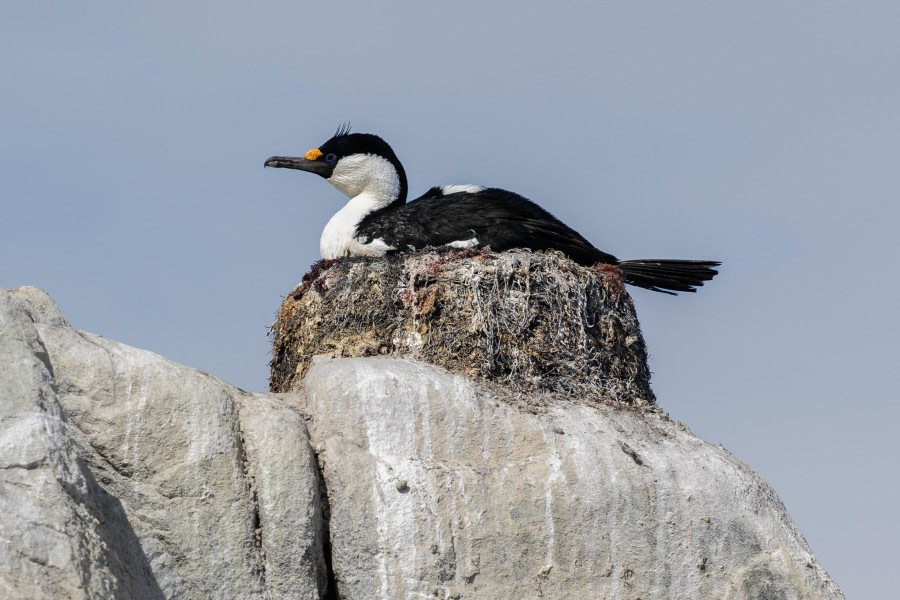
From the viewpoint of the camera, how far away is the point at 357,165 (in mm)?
10812

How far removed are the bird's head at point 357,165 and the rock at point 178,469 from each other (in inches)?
128

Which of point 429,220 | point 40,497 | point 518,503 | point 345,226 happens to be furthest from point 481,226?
point 40,497

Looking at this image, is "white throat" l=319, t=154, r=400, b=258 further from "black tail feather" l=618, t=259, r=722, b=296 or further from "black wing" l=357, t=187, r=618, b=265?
"black tail feather" l=618, t=259, r=722, b=296

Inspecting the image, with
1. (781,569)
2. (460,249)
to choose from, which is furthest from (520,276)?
(781,569)

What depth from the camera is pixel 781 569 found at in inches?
326

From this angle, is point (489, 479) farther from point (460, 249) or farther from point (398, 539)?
point (460, 249)

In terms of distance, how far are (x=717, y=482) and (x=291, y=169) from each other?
14.8 ft

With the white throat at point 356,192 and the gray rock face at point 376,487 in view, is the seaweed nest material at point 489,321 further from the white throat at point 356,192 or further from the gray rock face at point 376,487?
the white throat at point 356,192

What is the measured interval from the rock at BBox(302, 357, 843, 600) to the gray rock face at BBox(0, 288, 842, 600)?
0.01m

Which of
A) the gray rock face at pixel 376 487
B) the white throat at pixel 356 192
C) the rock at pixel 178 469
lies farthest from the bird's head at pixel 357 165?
the rock at pixel 178 469

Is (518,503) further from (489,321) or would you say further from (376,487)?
(489,321)

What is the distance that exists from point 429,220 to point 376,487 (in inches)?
104

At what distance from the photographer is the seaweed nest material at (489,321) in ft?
28.5

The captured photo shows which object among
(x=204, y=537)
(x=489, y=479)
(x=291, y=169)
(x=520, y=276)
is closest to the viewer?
(x=204, y=537)
